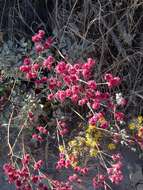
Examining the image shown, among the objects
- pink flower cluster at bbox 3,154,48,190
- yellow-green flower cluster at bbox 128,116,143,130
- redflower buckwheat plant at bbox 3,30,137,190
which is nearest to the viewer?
pink flower cluster at bbox 3,154,48,190

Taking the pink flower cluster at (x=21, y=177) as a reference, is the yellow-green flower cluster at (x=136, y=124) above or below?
below

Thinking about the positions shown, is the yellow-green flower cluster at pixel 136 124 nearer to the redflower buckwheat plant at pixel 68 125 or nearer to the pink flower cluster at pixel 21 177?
the redflower buckwheat plant at pixel 68 125

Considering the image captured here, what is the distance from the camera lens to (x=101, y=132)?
110 inches

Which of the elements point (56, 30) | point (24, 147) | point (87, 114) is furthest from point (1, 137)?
point (56, 30)

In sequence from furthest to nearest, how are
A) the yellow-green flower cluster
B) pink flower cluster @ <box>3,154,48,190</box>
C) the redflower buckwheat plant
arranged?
the yellow-green flower cluster
the redflower buckwheat plant
pink flower cluster @ <box>3,154,48,190</box>

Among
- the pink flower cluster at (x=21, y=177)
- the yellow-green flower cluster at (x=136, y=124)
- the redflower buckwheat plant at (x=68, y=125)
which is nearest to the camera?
the pink flower cluster at (x=21, y=177)

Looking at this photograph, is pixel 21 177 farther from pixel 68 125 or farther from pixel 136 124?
pixel 136 124

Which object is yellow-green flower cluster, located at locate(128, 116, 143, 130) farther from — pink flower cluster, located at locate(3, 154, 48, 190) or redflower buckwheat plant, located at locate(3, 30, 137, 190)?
pink flower cluster, located at locate(3, 154, 48, 190)

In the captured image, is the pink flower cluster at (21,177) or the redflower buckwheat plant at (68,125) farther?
the redflower buckwheat plant at (68,125)

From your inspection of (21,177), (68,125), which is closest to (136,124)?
(68,125)

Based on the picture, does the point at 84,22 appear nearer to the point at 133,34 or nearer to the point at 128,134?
the point at 133,34

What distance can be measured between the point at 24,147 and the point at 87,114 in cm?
42

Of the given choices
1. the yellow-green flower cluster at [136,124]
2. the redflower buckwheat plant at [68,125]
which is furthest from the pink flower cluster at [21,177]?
the yellow-green flower cluster at [136,124]

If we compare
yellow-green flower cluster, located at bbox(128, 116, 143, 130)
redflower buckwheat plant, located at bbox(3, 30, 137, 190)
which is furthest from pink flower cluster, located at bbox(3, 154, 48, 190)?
yellow-green flower cluster, located at bbox(128, 116, 143, 130)
